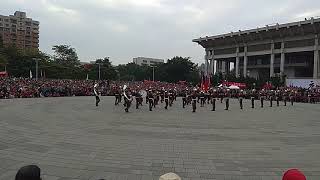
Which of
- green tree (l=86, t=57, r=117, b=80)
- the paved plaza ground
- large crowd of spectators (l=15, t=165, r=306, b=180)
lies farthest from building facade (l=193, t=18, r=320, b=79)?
large crowd of spectators (l=15, t=165, r=306, b=180)

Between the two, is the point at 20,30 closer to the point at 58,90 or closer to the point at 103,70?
the point at 103,70

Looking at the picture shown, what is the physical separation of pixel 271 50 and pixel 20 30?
93.7 meters

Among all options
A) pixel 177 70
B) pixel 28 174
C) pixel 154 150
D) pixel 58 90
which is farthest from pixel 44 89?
pixel 177 70

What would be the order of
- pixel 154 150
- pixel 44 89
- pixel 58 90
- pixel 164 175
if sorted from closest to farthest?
pixel 164 175 < pixel 154 150 < pixel 44 89 < pixel 58 90

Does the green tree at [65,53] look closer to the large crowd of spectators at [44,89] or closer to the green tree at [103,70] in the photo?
the green tree at [103,70]

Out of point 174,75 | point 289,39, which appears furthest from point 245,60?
point 174,75

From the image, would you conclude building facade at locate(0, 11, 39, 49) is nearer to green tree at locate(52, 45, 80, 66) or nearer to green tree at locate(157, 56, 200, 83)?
green tree at locate(52, 45, 80, 66)

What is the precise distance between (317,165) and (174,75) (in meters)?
93.0

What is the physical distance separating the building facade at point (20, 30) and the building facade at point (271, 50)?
225 ft

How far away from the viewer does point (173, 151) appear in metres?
10.9

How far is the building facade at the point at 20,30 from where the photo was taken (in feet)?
442

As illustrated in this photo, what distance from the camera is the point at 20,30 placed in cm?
13750

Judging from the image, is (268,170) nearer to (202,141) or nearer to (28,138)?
(202,141)

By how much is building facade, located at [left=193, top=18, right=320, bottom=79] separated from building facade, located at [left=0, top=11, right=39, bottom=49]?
6844 centimetres
